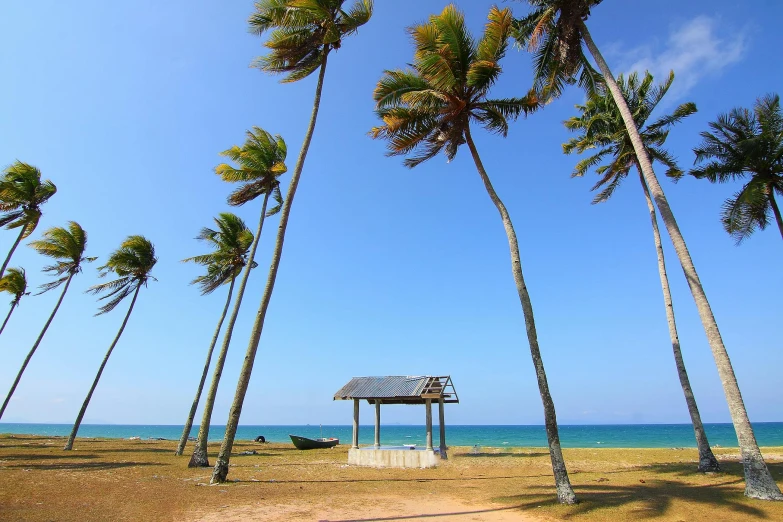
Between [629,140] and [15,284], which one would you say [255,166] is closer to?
Result: [629,140]

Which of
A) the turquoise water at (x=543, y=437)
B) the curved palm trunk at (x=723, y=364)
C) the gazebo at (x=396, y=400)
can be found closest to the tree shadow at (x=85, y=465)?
the gazebo at (x=396, y=400)

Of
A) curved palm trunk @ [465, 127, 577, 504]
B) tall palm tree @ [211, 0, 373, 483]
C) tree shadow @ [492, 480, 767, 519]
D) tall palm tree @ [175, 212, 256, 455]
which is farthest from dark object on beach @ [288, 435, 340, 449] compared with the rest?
curved palm trunk @ [465, 127, 577, 504]

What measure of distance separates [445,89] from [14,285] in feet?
110

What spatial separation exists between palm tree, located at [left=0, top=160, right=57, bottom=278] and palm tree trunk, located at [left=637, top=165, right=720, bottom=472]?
2823 centimetres

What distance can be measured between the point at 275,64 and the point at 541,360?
39.8ft

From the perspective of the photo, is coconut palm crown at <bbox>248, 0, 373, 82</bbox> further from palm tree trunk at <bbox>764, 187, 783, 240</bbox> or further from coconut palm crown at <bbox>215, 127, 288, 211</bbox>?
palm tree trunk at <bbox>764, 187, 783, 240</bbox>

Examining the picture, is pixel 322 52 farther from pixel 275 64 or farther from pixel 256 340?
pixel 256 340

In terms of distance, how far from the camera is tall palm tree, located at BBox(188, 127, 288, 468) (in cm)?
1622

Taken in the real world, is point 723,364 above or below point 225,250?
below

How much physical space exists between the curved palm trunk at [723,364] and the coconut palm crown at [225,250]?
57.8ft

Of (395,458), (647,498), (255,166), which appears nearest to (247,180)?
(255,166)

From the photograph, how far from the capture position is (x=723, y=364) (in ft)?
32.8

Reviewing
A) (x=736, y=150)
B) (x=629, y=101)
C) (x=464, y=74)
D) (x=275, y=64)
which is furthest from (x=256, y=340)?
(x=736, y=150)

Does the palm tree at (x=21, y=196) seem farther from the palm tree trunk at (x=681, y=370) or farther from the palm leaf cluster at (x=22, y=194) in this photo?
the palm tree trunk at (x=681, y=370)
